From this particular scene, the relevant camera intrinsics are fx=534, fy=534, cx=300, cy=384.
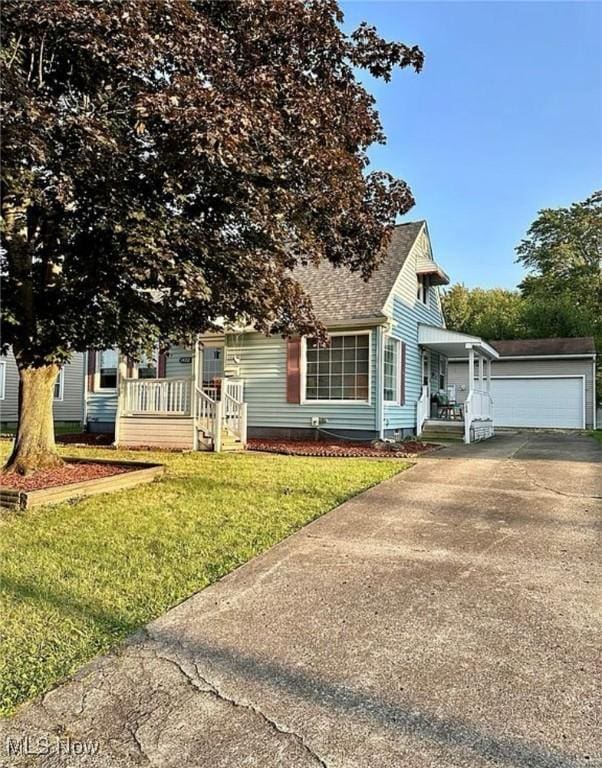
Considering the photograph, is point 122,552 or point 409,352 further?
point 409,352

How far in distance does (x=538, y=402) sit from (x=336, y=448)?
541 inches

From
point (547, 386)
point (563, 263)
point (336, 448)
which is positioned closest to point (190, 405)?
point (336, 448)

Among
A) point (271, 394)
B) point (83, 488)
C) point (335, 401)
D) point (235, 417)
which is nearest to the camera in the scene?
point (83, 488)

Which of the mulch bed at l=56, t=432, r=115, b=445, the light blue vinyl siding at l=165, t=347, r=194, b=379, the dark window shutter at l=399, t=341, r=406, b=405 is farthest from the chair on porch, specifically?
the mulch bed at l=56, t=432, r=115, b=445

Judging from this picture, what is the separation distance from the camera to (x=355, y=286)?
558 inches

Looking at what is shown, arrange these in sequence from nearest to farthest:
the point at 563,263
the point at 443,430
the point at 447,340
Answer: the point at 443,430
the point at 447,340
the point at 563,263

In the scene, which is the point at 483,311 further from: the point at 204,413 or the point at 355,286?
the point at 204,413

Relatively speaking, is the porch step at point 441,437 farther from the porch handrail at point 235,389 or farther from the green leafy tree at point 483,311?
the green leafy tree at point 483,311

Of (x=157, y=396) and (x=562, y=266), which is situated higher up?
(x=562, y=266)

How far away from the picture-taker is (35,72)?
19.5 feet

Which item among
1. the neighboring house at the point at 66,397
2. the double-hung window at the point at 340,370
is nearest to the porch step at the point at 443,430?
the double-hung window at the point at 340,370

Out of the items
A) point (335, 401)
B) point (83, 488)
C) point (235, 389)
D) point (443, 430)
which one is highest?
point (235, 389)

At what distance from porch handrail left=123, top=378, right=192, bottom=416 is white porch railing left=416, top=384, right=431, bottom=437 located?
678cm

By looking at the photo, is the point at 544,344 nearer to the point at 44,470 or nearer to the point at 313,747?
the point at 44,470
